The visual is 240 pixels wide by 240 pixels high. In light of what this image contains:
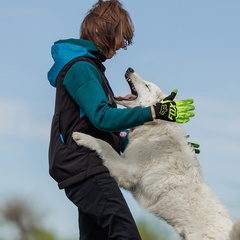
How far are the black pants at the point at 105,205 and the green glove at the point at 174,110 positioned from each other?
0.54 meters

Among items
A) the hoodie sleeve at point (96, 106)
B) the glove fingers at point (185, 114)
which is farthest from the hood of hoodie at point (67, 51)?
the glove fingers at point (185, 114)

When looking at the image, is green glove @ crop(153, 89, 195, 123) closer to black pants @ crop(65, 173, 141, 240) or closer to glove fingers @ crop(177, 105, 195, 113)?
glove fingers @ crop(177, 105, 195, 113)

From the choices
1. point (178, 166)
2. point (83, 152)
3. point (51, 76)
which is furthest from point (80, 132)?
point (178, 166)

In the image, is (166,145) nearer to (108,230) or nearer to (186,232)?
(186,232)

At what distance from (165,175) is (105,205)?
1006 mm

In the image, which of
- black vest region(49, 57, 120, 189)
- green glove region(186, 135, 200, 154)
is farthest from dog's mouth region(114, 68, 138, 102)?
black vest region(49, 57, 120, 189)

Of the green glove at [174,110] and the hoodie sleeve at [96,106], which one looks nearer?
the hoodie sleeve at [96,106]

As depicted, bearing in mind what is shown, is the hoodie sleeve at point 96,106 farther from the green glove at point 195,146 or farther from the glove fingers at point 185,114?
the green glove at point 195,146

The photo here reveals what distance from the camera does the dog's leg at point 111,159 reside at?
3.48 m

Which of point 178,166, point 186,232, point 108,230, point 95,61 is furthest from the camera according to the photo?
point 178,166

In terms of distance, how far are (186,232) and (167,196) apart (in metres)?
0.33

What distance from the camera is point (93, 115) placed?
3281 mm

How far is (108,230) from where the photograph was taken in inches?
132

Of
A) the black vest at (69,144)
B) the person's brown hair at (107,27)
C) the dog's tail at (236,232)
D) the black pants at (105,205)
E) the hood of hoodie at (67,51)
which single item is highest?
the person's brown hair at (107,27)
